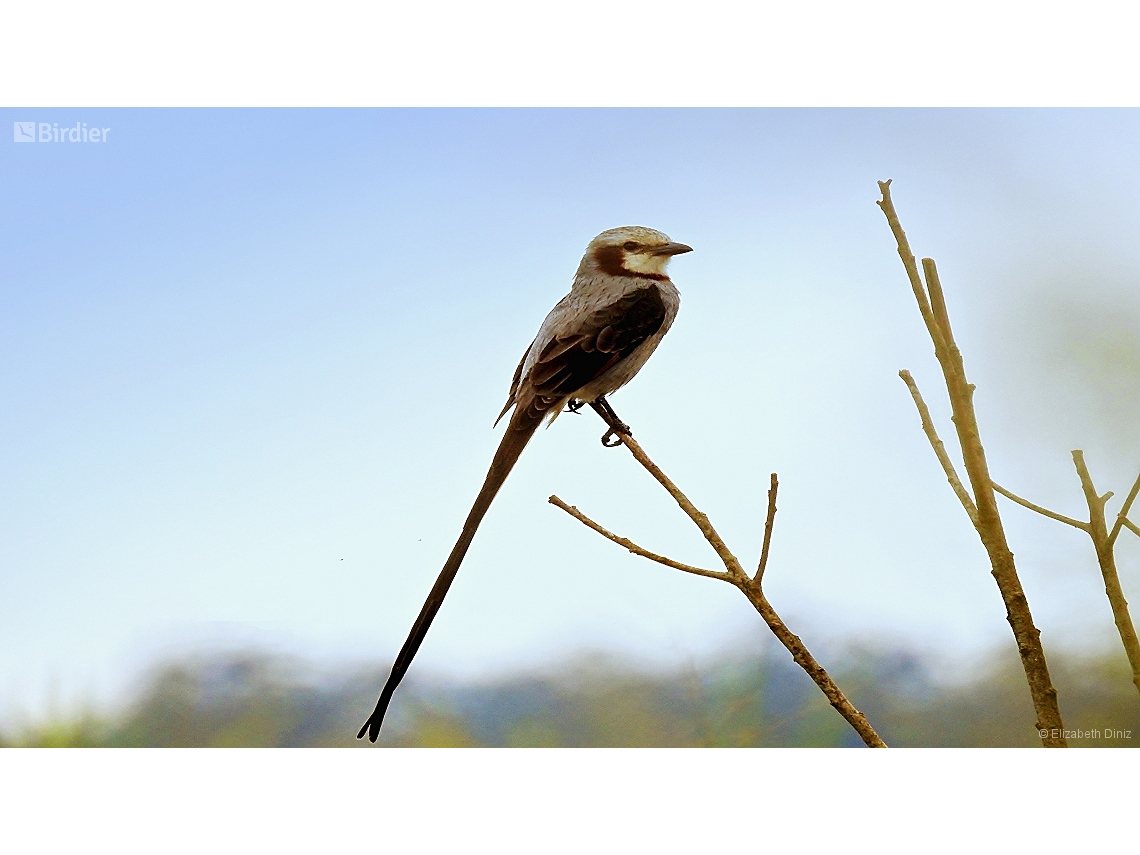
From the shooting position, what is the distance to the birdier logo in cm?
243

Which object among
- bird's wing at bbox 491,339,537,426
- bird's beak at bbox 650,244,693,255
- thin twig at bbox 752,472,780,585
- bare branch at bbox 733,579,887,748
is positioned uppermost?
bird's beak at bbox 650,244,693,255

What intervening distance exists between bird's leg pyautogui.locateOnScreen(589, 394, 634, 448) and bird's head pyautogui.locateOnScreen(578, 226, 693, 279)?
0.31m

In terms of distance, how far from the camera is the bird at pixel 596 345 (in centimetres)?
219

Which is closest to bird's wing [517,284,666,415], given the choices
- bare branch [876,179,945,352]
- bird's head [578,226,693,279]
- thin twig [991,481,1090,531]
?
bird's head [578,226,693,279]

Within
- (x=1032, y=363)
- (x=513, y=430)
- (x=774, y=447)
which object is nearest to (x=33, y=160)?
(x=513, y=430)

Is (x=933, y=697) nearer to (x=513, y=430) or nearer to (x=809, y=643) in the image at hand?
(x=809, y=643)

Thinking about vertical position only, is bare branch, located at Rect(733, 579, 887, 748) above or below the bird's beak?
below

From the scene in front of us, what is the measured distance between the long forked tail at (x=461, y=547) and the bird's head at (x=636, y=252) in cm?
42

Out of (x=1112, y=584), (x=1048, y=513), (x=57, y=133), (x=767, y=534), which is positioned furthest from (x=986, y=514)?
(x=57, y=133)

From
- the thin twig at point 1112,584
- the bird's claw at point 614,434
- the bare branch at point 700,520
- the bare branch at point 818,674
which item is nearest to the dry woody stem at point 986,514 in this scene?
the thin twig at point 1112,584

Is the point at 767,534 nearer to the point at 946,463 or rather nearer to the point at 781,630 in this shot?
the point at 781,630

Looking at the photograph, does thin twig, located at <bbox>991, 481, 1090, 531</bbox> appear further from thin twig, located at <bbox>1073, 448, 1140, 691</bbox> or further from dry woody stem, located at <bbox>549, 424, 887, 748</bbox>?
dry woody stem, located at <bbox>549, 424, 887, 748</bbox>

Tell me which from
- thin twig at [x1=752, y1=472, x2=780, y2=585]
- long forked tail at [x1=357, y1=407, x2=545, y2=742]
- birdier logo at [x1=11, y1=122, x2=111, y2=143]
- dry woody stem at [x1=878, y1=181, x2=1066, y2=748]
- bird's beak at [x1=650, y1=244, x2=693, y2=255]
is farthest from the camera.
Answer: birdier logo at [x1=11, y1=122, x2=111, y2=143]

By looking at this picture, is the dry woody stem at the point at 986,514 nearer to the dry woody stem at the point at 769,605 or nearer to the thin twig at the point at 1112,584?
the thin twig at the point at 1112,584
